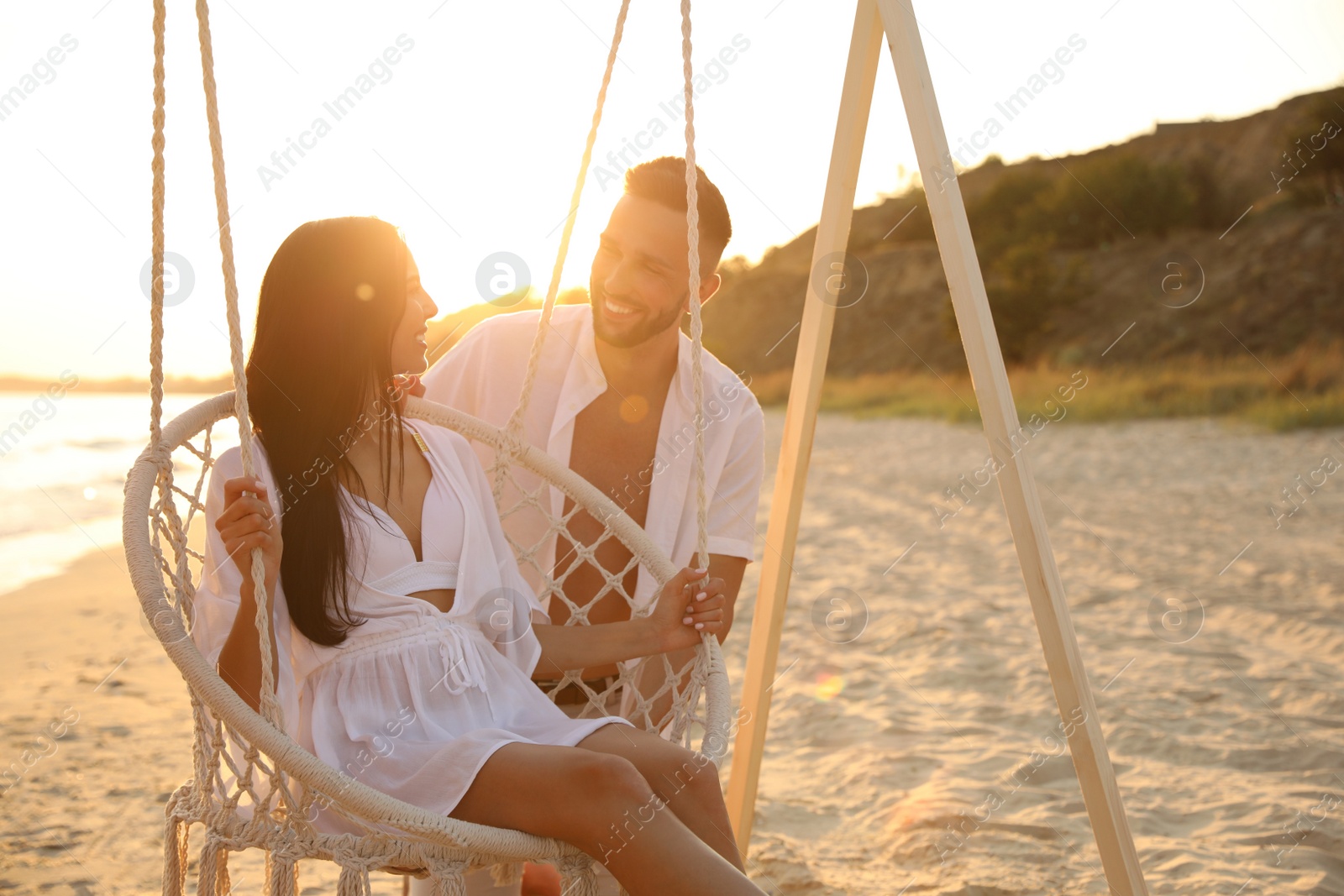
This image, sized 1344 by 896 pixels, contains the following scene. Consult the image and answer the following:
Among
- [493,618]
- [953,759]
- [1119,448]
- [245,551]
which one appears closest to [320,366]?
[245,551]

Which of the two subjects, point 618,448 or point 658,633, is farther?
point 618,448

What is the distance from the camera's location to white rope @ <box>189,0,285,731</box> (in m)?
1.37

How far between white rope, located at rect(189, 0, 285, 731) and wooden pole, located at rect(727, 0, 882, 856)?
40.6 inches

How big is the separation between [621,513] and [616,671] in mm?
374

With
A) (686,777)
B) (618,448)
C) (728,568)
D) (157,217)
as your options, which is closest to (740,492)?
(728,568)

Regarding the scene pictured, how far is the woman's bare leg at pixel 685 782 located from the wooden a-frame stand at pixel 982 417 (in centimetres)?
56

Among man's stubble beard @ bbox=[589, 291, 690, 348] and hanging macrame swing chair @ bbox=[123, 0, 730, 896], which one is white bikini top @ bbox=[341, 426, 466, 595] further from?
man's stubble beard @ bbox=[589, 291, 690, 348]

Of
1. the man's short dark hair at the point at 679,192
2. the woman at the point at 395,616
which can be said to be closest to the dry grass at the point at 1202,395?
the man's short dark hair at the point at 679,192

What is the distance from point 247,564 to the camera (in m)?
1.43

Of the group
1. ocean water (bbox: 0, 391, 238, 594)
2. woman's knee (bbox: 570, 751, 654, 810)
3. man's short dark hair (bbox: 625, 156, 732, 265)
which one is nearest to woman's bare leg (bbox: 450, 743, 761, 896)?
woman's knee (bbox: 570, 751, 654, 810)

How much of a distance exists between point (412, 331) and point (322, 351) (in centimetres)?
15

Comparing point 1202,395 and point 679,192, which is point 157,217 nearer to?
Answer: point 679,192

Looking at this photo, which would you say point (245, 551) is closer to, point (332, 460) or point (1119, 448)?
point (332, 460)

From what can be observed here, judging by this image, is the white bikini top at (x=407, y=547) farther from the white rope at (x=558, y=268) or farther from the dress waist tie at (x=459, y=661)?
the white rope at (x=558, y=268)
